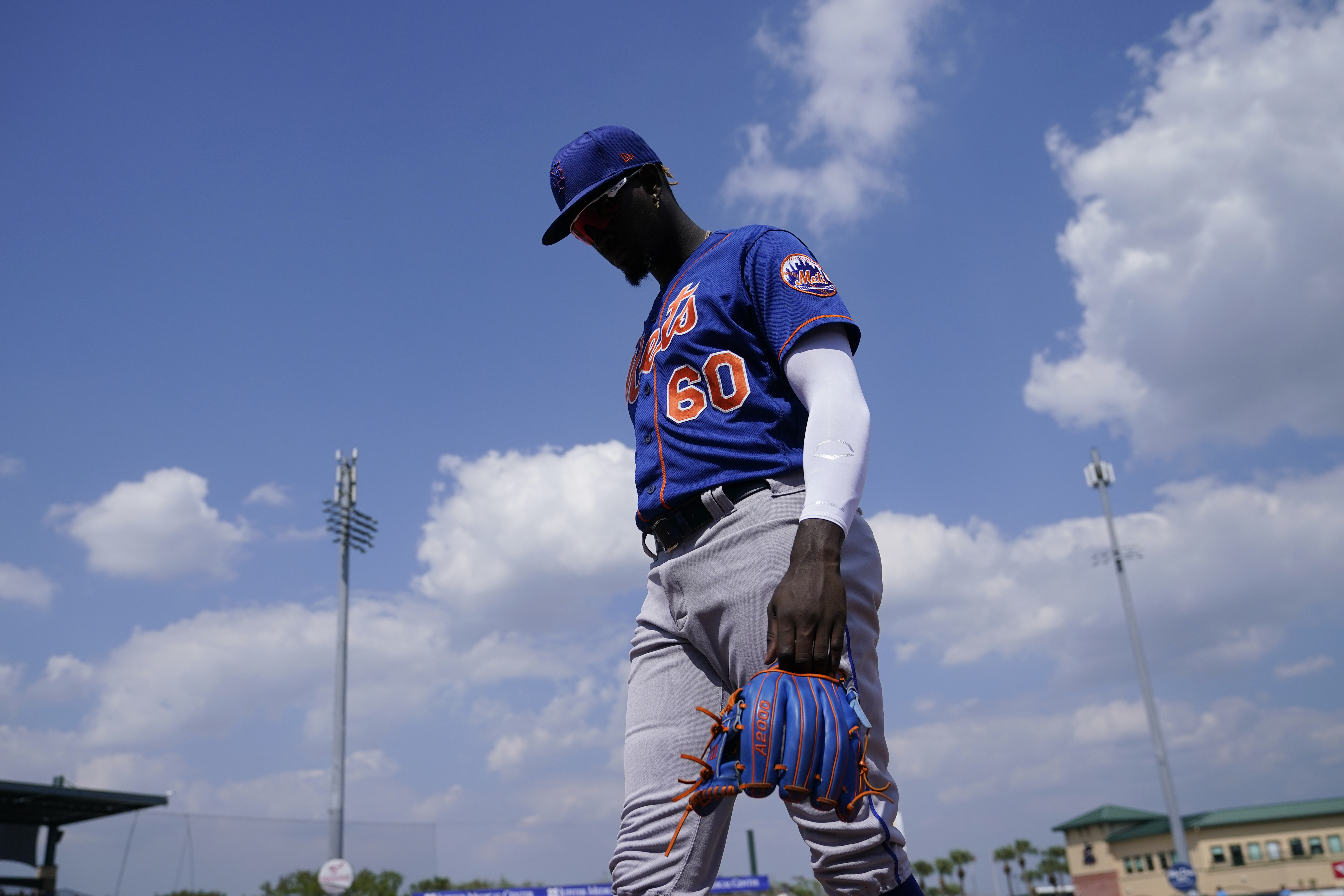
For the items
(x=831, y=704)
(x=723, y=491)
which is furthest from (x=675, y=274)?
(x=831, y=704)

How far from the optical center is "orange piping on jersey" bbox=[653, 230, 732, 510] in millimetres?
2135

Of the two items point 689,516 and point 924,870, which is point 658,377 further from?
point 924,870

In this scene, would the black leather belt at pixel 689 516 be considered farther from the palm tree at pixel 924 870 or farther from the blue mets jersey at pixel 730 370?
the palm tree at pixel 924 870

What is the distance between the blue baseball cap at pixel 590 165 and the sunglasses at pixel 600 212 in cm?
1

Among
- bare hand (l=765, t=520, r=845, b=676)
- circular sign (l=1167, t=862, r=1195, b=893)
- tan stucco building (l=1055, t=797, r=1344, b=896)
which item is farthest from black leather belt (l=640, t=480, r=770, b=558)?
tan stucco building (l=1055, t=797, r=1344, b=896)

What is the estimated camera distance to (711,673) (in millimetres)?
2086

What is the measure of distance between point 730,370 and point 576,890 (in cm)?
2743

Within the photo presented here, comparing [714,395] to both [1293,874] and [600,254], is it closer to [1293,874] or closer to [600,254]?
[600,254]

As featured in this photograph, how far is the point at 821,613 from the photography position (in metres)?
1.73

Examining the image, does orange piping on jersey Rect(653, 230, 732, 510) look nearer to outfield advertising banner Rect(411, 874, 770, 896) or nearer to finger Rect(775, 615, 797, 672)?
finger Rect(775, 615, 797, 672)

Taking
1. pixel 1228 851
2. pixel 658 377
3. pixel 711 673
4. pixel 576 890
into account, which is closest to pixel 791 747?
pixel 711 673

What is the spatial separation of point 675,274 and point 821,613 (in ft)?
3.70

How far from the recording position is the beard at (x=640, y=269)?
248 centimetres

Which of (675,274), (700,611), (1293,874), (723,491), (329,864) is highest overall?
(675,274)
